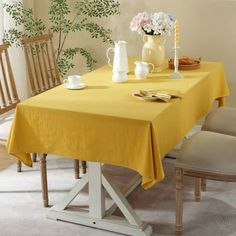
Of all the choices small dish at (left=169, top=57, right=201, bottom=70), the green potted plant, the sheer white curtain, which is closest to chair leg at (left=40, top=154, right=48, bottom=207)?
small dish at (left=169, top=57, right=201, bottom=70)

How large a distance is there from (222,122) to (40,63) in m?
1.39

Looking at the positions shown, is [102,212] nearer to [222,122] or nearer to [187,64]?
[222,122]

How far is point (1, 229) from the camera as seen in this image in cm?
276

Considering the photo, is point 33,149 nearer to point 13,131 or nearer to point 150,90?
point 13,131

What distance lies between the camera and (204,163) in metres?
2.53

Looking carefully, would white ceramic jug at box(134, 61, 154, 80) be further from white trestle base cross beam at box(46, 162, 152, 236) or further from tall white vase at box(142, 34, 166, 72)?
white trestle base cross beam at box(46, 162, 152, 236)

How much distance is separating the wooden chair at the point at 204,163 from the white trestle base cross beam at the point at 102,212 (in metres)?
0.24

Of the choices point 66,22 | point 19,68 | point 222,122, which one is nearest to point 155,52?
point 222,122

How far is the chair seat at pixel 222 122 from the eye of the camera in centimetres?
307

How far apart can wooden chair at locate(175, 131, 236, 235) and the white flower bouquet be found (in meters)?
0.88

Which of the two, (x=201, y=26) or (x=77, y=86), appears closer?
(x=77, y=86)

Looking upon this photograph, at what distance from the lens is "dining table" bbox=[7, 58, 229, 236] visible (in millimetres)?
2357

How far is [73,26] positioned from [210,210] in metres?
2.15

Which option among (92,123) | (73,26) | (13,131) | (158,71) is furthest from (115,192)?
(73,26)
